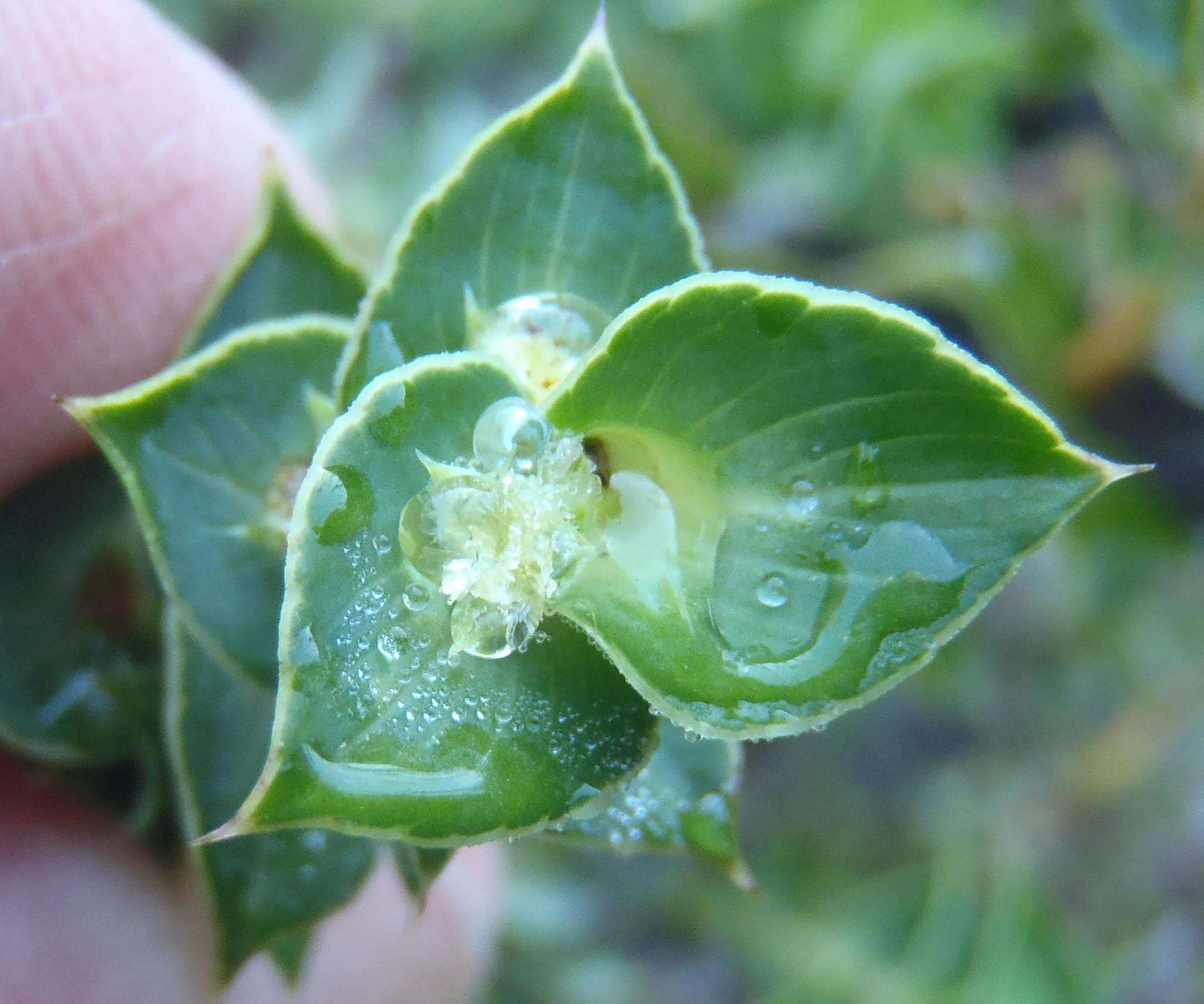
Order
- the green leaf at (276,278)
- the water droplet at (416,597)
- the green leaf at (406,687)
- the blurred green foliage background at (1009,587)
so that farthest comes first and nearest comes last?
the blurred green foliage background at (1009,587)
the green leaf at (276,278)
the water droplet at (416,597)
the green leaf at (406,687)

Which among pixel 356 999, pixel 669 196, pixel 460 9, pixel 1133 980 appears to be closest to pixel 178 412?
pixel 669 196

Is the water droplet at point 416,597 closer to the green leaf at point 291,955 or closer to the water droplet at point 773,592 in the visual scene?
the water droplet at point 773,592

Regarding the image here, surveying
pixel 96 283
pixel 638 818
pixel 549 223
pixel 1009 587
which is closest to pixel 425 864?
pixel 638 818

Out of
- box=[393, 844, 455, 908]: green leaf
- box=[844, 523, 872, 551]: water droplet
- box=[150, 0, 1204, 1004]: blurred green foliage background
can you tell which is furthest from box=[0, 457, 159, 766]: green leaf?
box=[150, 0, 1204, 1004]: blurred green foliage background

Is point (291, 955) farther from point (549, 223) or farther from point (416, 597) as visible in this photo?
point (549, 223)

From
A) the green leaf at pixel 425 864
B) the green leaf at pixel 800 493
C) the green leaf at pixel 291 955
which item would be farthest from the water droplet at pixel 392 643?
the green leaf at pixel 291 955

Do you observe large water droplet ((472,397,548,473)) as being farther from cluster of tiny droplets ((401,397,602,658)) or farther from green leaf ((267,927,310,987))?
green leaf ((267,927,310,987))
